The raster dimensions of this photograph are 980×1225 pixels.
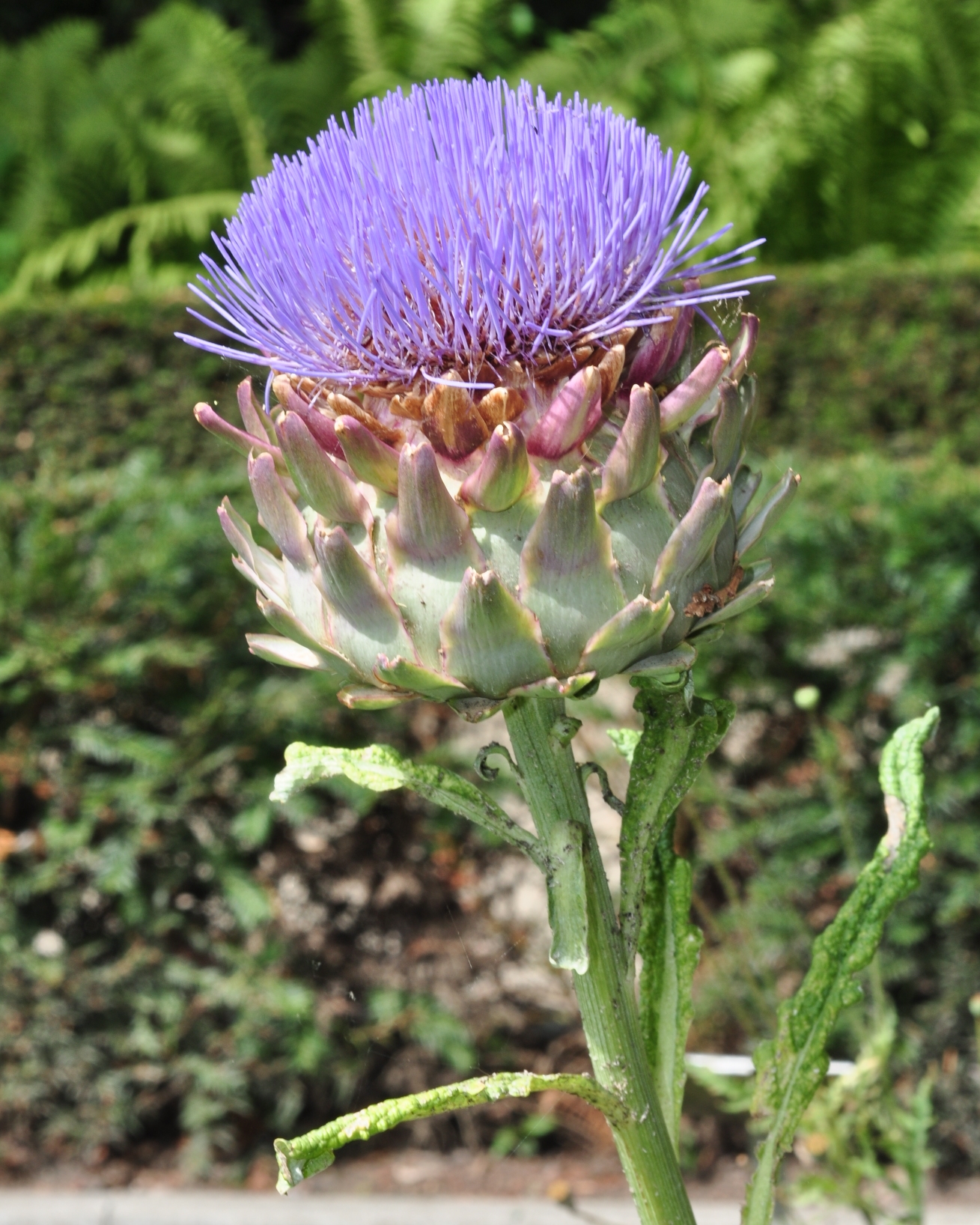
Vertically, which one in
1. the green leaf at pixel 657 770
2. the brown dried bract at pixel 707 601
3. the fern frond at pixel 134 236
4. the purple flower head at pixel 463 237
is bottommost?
the green leaf at pixel 657 770

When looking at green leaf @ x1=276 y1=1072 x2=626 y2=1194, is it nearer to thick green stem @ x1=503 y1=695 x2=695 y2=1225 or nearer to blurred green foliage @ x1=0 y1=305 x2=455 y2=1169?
thick green stem @ x1=503 y1=695 x2=695 y2=1225

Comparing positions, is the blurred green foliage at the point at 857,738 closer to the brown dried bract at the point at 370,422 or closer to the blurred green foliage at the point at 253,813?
the blurred green foliage at the point at 253,813

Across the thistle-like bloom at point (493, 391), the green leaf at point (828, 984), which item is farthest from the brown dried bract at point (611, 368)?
the green leaf at point (828, 984)

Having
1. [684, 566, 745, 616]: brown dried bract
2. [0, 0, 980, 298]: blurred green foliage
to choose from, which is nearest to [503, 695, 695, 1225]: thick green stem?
[684, 566, 745, 616]: brown dried bract

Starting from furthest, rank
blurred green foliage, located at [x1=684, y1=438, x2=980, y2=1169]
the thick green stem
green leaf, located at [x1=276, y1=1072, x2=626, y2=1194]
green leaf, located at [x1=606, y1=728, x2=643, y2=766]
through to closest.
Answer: blurred green foliage, located at [x1=684, y1=438, x2=980, y2=1169] < green leaf, located at [x1=606, y1=728, x2=643, y2=766] < the thick green stem < green leaf, located at [x1=276, y1=1072, x2=626, y2=1194]

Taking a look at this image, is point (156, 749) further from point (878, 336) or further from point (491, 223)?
point (878, 336)
